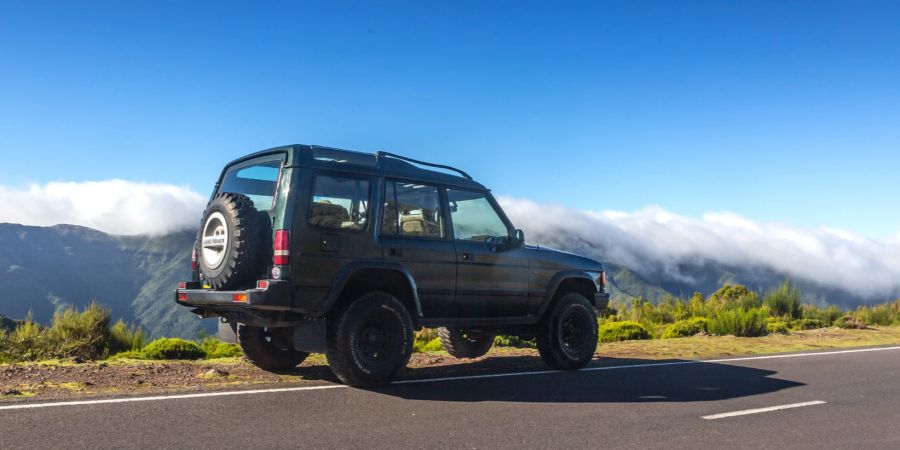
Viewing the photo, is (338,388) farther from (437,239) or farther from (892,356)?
(892,356)

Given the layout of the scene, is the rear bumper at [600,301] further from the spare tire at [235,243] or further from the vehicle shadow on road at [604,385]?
the spare tire at [235,243]

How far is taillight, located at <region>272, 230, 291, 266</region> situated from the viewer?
22.1ft

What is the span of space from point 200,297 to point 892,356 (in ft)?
34.2

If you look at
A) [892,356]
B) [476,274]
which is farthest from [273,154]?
[892,356]

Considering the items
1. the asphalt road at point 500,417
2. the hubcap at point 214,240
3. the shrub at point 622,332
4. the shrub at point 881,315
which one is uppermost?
the hubcap at point 214,240

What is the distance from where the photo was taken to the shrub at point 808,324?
1781cm

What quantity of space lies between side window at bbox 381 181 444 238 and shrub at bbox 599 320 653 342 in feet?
24.4

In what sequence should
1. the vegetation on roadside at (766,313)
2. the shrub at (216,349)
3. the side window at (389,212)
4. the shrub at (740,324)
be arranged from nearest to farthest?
the side window at (389,212), the shrub at (216,349), the shrub at (740,324), the vegetation on roadside at (766,313)

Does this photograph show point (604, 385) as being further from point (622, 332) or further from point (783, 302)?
point (783, 302)

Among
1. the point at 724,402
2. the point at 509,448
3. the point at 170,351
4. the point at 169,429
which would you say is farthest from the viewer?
the point at 170,351

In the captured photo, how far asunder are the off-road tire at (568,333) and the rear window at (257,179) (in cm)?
Result: 395

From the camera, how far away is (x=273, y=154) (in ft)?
24.3

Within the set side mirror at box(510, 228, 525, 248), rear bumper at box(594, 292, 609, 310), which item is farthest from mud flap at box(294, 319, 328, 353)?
rear bumper at box(594, 292, 609, 310)

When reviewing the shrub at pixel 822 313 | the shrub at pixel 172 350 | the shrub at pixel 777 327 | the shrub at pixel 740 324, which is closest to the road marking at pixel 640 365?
the shrub at pixel 740 324
